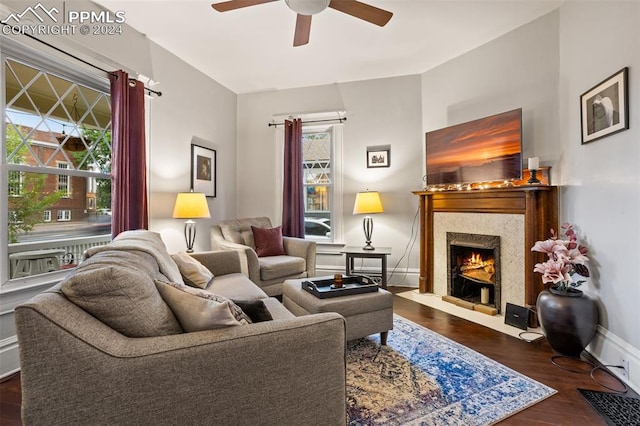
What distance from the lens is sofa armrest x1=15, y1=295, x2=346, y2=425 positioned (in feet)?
3.05

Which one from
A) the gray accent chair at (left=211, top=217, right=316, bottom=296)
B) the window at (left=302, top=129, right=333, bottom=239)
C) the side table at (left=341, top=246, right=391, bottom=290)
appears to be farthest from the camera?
the window at (left=302, top=129, right=333, bottom=239)

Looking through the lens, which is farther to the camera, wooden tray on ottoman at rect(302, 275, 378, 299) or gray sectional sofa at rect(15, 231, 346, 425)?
wooden tray on ottoman at rect(302, 275, 378, 299)

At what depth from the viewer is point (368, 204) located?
398 cm

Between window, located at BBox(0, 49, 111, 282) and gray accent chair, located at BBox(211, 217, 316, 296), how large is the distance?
115 centimetres

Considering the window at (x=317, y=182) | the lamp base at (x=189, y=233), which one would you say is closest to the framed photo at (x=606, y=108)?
the window at (x=317, y=182)

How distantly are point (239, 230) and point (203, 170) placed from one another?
36.7 inches

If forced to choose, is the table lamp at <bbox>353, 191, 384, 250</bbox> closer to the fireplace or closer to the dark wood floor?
the fireplace

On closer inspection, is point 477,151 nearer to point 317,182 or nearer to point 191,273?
point 317,182

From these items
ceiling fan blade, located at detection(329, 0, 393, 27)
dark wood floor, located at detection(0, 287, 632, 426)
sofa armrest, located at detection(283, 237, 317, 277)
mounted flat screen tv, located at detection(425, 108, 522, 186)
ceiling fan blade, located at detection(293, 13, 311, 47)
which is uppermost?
ceiling fan blade, located at detection(293, 13, 311, 47)

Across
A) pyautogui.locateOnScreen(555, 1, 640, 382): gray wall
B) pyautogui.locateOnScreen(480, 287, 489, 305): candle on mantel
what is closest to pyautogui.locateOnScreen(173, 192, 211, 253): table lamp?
pyautogui.locateOnScreen(480, 287, 489, 305): candle on mantel

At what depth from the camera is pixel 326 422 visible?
1.18 metres

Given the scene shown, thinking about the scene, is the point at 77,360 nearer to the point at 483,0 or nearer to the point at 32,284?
the point at 32,284

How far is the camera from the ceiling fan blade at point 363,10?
87.0 inches

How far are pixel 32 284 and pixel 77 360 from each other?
6.08 feet
